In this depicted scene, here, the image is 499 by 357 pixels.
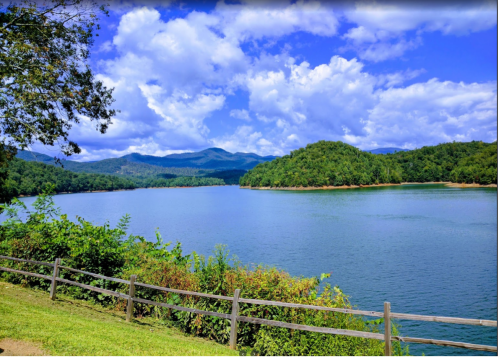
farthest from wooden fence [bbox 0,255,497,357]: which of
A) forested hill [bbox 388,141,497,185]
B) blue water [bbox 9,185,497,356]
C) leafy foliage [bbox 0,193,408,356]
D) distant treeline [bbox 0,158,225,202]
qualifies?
forested hill [bbox 388,141,497,185]

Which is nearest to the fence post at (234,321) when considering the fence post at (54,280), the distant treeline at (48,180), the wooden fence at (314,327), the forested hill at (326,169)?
the wooden fence at (314,327)

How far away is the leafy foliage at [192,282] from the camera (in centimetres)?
806

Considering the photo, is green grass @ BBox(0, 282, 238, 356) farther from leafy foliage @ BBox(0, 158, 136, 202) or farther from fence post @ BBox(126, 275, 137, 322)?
leafy foliage @ BBox(0, 158, 136, 202)

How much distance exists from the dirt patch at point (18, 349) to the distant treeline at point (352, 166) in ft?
466

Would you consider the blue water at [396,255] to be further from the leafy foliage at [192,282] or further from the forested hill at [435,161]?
the forested hill at [435,161]

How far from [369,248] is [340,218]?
1866cm

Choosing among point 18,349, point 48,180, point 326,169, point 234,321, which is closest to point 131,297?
point 18,349

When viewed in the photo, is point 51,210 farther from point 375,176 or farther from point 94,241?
point 375,176

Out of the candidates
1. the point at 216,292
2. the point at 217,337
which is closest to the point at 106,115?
the point at 216,292

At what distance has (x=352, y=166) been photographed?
16012cm

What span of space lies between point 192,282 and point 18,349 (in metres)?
4.81

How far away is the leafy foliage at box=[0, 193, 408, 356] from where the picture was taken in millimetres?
8062

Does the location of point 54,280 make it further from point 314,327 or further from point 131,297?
point 314,327

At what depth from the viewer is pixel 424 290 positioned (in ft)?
54.8
